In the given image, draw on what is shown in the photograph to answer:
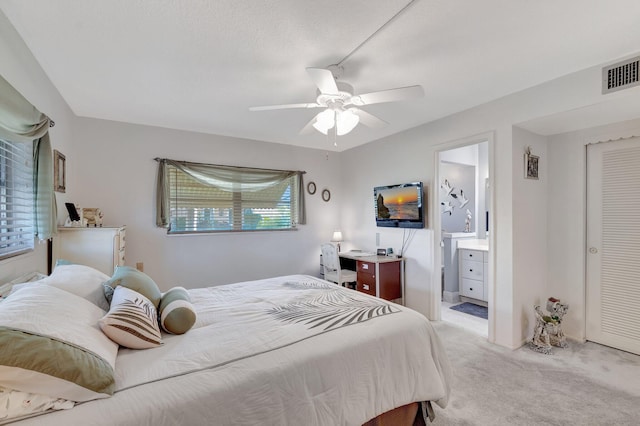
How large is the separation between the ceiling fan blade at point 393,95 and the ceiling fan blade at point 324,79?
23cm

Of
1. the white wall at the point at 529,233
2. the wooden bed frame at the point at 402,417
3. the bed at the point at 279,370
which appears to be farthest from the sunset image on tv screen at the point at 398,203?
the wooden bed frame at the point at 402,417

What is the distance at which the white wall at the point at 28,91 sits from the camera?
173 centimetres

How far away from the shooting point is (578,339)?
3.03 meters

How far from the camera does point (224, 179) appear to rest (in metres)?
4.21

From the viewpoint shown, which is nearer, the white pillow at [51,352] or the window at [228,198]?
the white pillow at [51,352]

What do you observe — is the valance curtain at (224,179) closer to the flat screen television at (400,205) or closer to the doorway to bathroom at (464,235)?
the flat screen television at (400,205)

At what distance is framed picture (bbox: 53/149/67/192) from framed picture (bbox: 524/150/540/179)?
451 cm

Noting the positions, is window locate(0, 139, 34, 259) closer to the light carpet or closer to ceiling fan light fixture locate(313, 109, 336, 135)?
ceiling fan light fixture locate(313, 109, 336, 135)

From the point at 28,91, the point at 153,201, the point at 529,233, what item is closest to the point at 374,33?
the point at 28,91

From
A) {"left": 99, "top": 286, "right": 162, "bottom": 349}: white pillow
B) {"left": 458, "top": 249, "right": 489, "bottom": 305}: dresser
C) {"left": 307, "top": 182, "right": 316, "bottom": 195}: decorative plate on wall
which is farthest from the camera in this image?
{"left": 307, "top": 182, "right": 316, "bottom": 195}: decorative plate on wall

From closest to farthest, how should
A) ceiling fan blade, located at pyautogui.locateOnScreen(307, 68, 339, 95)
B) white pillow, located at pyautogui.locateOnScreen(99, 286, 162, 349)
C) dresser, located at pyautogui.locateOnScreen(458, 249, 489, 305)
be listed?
white pillow, located at pyautogui.locateOnScreen(99, 286, 162, 349) < ceiling fan blade, located at pyautogui.locateOnScreen(307, 68, 339, 95) < dresser, located at pyautogui.locateOnScreen(458, 249, 489, 305)

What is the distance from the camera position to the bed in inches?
42.1

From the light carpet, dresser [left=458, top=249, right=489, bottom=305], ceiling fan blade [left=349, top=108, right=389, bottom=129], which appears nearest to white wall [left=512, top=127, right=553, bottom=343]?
the light carpet

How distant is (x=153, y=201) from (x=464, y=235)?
4.68 metres
